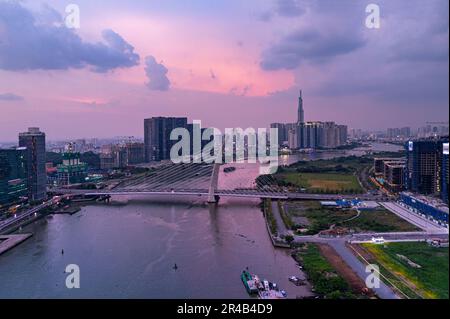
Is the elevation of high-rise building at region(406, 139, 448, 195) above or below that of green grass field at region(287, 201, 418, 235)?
above

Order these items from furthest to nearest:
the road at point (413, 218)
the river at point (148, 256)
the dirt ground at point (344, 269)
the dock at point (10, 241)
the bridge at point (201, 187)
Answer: the bridge at point (201, 187), the dock at point (10, 241), the road at point (413, 218), the river at point (148, 256), the dirt ground at point (344, 269)

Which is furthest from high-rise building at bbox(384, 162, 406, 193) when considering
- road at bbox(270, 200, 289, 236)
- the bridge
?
road at bbox(270, 200, 289, 236)

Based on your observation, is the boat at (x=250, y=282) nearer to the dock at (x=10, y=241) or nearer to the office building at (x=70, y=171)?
the dock at (x=10, y=241)

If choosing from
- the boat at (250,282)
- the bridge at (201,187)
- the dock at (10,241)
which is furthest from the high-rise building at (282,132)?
the boat at (250,282)

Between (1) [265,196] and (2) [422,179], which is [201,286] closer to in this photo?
(1) [265,196]

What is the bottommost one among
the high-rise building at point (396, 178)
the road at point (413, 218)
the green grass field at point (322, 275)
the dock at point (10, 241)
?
the dock at point (10, 241)

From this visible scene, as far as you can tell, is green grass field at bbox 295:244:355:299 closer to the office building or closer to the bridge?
the bridge
